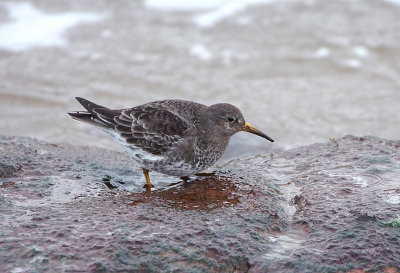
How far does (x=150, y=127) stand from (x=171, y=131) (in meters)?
0.26

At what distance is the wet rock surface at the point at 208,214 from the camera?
4211mm

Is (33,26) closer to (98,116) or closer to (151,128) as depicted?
(98,116)

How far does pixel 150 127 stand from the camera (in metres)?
6.14

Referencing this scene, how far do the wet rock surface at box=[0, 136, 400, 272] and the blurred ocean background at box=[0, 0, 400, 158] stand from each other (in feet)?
8.91

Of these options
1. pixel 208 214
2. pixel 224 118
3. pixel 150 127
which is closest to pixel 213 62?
pixel 224 118

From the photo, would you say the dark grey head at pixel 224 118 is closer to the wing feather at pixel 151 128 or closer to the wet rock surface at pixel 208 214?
the wing feather at pixel 151 128

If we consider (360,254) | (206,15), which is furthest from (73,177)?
(206,15)

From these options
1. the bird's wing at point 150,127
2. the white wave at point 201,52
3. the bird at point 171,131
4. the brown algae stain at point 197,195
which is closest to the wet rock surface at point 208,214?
the brown algae stain at point 197,195

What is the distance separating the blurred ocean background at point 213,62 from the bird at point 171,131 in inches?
96.2

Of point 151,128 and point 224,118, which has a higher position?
point 224,118

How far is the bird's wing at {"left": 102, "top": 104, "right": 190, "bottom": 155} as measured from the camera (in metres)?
6.02

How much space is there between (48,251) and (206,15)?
419 inches

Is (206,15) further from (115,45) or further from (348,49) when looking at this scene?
(348,49)

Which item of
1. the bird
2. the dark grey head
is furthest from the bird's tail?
the dark grey head
